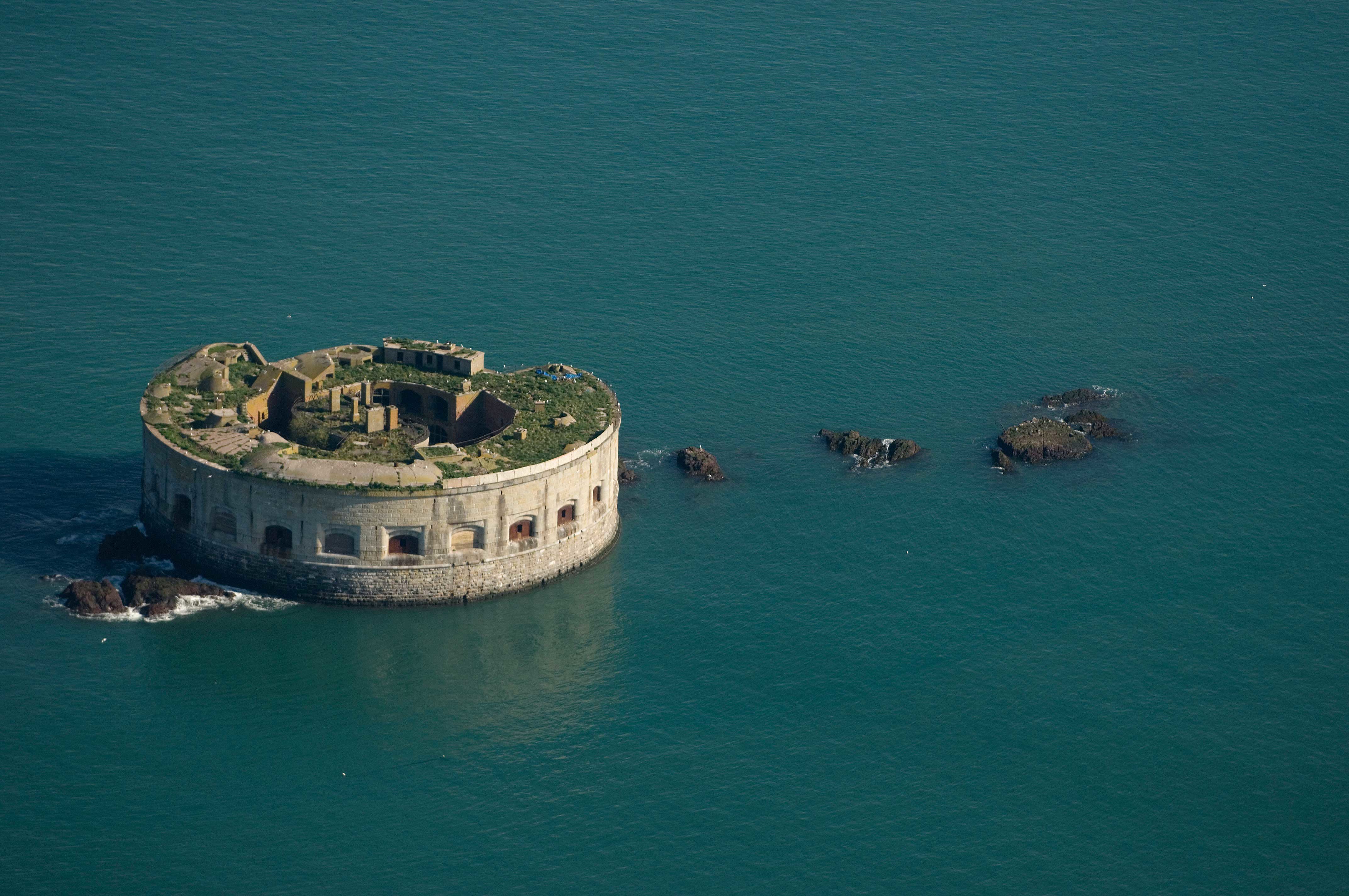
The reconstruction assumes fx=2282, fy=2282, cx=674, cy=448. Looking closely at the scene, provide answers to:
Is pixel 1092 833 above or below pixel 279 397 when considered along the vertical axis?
below

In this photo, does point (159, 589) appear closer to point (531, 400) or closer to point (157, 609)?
point (157, 609)

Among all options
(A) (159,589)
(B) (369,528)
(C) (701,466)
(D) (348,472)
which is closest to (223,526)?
(A) (159,589)

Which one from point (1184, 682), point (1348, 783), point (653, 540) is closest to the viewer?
point (1348, 783)

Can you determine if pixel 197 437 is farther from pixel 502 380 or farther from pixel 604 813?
pixel 604 813

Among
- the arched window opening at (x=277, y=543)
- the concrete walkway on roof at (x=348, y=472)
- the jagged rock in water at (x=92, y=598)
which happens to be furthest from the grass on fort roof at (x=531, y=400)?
the jagged rock in water at (x=92, y=598)

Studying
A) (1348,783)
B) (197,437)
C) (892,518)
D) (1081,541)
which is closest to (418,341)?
(197,437)

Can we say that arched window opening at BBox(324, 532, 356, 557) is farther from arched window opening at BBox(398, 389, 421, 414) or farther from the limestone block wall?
arched window opening at BBox(398, 389, 421, 414)

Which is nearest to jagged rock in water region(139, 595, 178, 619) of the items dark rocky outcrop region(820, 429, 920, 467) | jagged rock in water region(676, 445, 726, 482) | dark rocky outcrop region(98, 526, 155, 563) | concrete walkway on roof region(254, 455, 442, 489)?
dark rocky outcrop region(98, 526, 155, 563)
